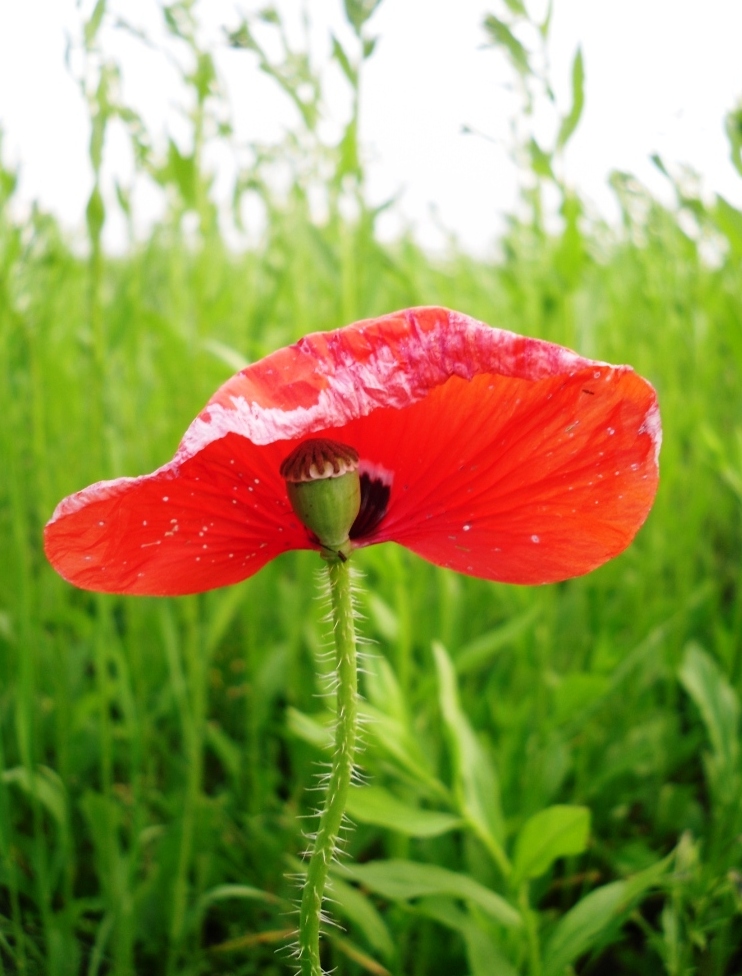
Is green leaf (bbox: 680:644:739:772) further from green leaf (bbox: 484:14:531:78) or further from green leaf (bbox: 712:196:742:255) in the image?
green leaf (bbox: 484:14:531:78)

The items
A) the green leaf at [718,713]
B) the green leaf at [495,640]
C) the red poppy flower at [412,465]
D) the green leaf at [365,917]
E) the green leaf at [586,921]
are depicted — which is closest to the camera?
the red poppy flower at [412,465]

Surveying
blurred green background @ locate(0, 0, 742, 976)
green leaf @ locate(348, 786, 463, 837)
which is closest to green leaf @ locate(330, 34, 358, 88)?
blurred green background @ locate(0, 0, 742, 976)

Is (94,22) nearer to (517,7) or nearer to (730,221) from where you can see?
(517,7)

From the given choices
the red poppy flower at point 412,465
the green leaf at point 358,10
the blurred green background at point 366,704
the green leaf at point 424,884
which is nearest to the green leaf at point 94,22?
the blurred green background at point 366,704

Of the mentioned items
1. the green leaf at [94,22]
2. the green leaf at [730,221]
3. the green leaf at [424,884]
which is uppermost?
the green leaf at [94,22]

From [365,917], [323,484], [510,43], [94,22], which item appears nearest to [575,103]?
[510,43]

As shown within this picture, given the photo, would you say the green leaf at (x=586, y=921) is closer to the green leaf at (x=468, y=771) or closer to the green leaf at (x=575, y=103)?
the green leaf at (x=468, y=771)
